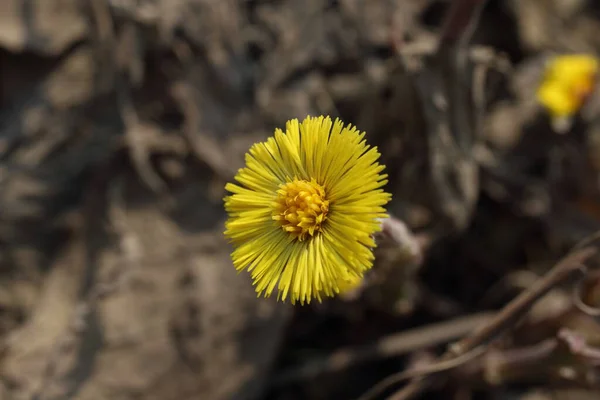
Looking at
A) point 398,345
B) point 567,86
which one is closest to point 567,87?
point 567,86

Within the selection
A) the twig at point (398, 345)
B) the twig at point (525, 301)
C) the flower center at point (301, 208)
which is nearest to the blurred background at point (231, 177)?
the twig at point (398, 345)

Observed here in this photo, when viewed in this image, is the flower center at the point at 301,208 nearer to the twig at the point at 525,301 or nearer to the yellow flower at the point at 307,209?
the yellow flower at the point at 307,209

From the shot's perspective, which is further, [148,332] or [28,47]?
[28,47]

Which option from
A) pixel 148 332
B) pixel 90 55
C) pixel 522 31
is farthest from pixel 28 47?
pixel 522 31

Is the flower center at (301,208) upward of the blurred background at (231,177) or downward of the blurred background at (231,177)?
downward

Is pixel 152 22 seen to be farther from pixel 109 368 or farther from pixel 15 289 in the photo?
pixel 109 368

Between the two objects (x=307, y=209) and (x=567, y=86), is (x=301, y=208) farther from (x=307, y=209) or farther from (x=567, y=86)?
(x=567, y=86)

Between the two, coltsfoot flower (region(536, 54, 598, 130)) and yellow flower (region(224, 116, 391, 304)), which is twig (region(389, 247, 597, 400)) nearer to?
yellow flower (region(224, 116, 391, 304))

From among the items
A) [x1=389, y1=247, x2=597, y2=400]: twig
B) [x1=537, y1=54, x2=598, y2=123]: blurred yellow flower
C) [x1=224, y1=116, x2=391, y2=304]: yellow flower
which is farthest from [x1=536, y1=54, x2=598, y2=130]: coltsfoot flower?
[x1=224, y1=116, x2=391, y2=304]: yellow flower
